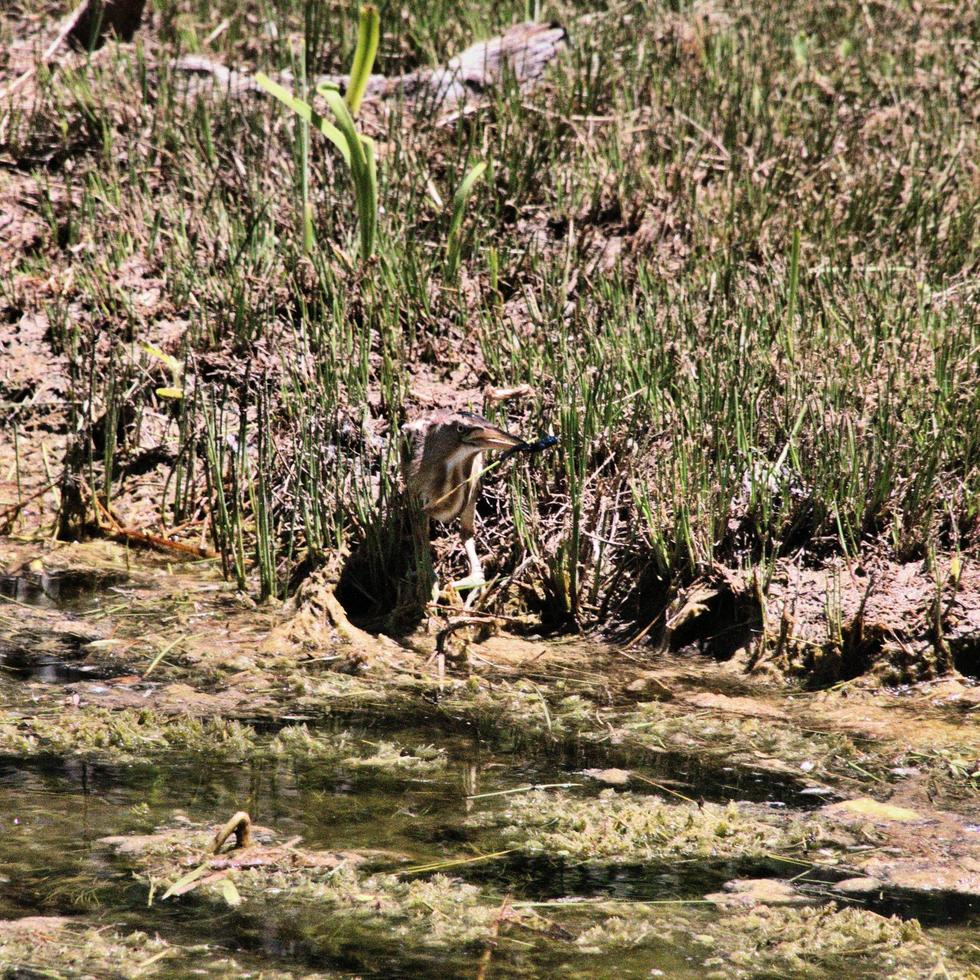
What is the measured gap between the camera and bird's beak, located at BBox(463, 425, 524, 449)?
4.81m

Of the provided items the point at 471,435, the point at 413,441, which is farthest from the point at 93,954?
the point at 413,441

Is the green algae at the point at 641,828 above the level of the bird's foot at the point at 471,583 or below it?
below

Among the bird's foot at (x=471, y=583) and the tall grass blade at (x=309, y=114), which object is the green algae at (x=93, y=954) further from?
the tall grass blade at (x=309, y=114)

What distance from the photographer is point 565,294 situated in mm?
6582

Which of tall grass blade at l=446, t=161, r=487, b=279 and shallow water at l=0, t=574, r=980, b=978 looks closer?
shallow water at l=0, t=574, r=980, b=978

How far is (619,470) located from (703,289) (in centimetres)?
155

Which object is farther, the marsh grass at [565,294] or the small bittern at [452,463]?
the marsh grass at [565,294]

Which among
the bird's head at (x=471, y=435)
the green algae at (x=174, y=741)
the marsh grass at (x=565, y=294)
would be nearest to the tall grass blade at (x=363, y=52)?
the marsh grass at (x=565, y=294)

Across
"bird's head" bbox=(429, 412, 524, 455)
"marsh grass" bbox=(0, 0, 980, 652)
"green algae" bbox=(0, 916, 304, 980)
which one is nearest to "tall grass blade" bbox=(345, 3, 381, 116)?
"marsh grass" bbox=(0, 0, 980, 652)

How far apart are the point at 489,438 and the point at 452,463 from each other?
196 mm

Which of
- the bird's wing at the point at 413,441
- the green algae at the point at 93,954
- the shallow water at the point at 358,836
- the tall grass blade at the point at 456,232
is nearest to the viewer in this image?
the green algae at the point at 93,954

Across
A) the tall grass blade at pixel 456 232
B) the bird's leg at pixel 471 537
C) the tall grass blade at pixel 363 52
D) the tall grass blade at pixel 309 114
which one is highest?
the tall grass blade at pixel 363 52

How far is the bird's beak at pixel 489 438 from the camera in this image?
481 centimetres

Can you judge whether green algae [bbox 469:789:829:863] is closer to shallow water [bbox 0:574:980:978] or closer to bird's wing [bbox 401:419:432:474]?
shallow water [bbox 0:574:980:978]
